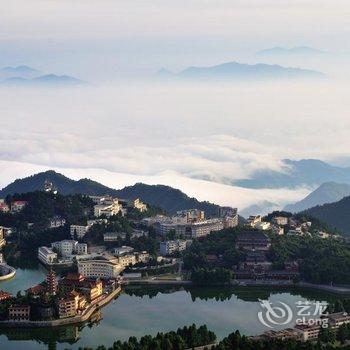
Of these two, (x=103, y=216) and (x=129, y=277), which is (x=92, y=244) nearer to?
(x=103, y=216)

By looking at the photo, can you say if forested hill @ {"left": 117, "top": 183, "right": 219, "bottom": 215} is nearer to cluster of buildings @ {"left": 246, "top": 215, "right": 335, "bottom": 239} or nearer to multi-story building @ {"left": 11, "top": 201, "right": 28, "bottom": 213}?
cluster of buildings @ {"left": 246, "top": 215, "right": 335, "bottom": 239}

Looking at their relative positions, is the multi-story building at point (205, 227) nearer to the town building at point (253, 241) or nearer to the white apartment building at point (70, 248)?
the town building at point (253, 241)

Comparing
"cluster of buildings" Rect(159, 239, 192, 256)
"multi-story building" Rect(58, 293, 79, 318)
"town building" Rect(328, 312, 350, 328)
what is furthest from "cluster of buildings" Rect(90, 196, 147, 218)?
"town building" Rect(328, 312, 350, 328)

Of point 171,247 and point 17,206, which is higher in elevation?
point 17,206

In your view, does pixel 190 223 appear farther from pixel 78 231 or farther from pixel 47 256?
pixel 47 256

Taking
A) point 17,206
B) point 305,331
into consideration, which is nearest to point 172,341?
point 305,331

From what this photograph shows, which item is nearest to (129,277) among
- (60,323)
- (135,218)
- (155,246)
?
(155,246)
